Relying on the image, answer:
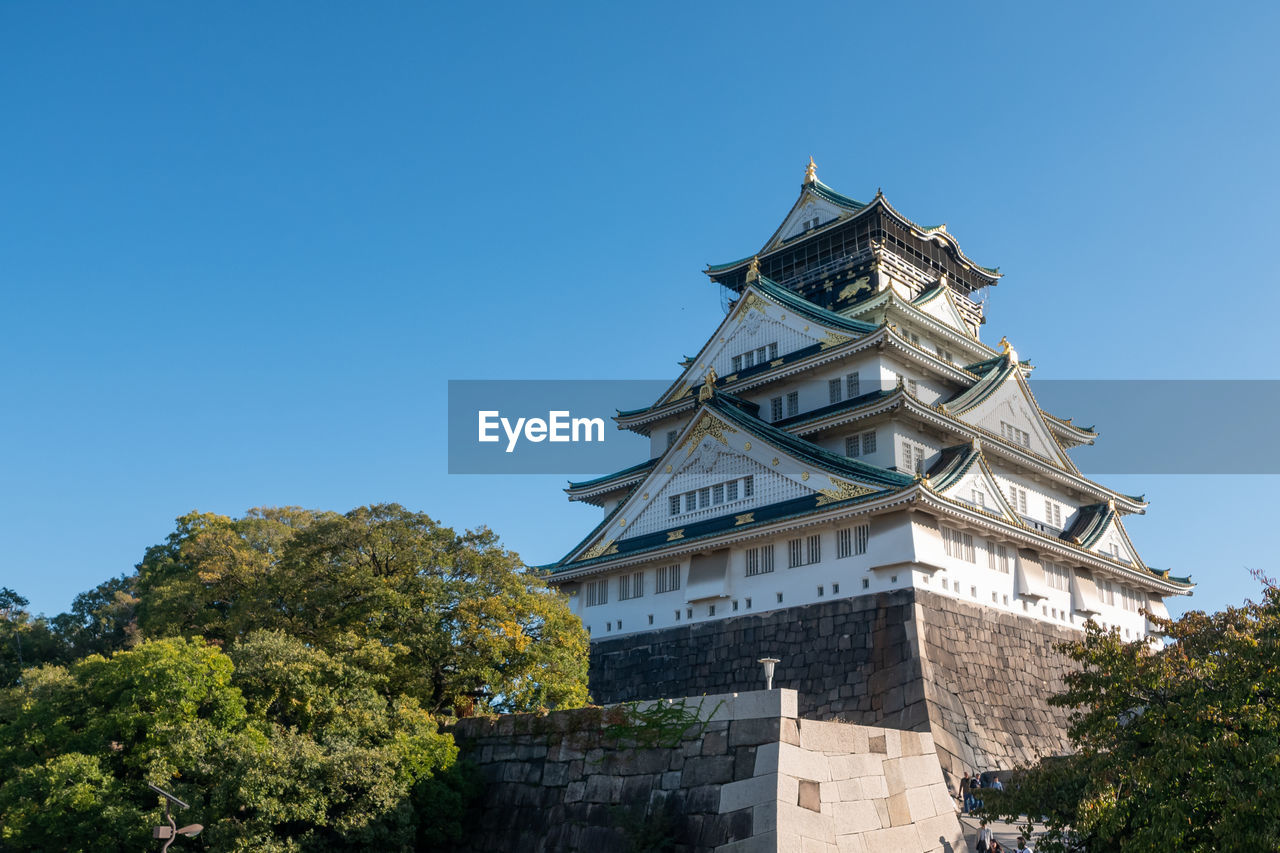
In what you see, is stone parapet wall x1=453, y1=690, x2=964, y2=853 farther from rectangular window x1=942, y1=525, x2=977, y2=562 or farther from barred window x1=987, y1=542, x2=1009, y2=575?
barred window x1=987, y1=542, x2=1009, y2=575

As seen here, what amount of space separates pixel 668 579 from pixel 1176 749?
20000 mm

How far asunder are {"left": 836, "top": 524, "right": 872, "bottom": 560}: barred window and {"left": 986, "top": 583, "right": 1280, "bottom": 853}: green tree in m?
11.6

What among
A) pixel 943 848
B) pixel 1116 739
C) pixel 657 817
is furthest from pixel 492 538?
pixel 1116 739

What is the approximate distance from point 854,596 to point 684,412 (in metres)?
12.2

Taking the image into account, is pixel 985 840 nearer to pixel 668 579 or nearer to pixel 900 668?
pixel 900 668

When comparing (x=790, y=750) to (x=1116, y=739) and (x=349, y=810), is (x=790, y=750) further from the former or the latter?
(x=349, y=810)

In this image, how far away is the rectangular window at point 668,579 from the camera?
34.0 meters

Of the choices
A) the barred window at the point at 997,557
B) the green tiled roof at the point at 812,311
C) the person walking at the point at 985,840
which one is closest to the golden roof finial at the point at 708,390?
the green tiled roof at the point at 812,311

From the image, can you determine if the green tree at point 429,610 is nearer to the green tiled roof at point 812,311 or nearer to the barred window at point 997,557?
the barred window at point 997,557

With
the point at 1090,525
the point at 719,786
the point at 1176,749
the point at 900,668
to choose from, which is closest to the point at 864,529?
the point at 900,668

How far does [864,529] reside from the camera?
1184 inches

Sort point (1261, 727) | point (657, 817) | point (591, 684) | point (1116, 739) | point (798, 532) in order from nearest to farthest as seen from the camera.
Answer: point (1261, 727) → point (1116, 739) → point (657, 817) → point (798, 532) → point (591, 684)

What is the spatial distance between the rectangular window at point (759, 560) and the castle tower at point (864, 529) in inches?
2.5

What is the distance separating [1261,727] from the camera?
590 inches
